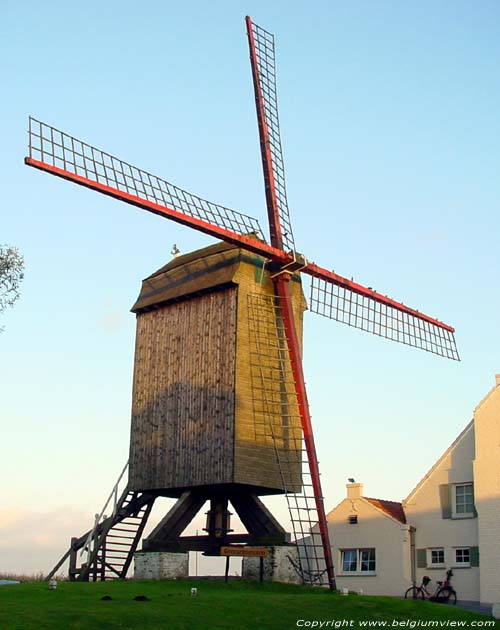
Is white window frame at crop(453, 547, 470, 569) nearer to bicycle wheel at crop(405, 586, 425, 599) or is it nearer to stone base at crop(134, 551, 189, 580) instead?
bicycle wheel at crop(405, 586, 425, 599)

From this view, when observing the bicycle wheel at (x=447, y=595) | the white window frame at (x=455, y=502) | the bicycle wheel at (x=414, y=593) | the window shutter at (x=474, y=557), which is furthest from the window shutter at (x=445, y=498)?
the bicycle wheel at (x=414, y=593)

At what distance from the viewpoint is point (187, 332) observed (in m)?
35.0

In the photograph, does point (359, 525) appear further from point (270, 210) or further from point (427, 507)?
point (270, 210)

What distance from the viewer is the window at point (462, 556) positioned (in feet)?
116

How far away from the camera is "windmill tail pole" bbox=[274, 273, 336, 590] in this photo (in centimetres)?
3162

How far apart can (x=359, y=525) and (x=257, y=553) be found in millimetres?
8362

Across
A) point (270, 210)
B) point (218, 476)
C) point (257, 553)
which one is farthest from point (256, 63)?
point (257, 553)

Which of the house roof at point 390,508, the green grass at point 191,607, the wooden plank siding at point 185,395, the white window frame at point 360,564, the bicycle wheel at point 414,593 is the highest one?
the wooden plank siding at point 185,395

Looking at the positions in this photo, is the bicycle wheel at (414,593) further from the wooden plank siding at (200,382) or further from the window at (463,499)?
the wooden plank siding at (200,382)

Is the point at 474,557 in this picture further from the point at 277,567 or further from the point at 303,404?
the point at 303,404

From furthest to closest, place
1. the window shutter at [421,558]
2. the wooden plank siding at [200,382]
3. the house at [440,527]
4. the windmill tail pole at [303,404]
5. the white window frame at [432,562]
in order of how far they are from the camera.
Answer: the window shutter at [421,558] < the white window frame at [432,562] < the house at [440,527] < the wooden plank siding at [200,382] < the windmill tail pole at [303,404]

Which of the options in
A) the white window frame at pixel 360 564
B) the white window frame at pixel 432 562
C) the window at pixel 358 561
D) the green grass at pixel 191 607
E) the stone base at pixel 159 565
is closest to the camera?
the green grass at pixel 191 607

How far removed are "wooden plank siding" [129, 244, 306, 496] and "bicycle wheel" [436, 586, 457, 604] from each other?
23.6ft

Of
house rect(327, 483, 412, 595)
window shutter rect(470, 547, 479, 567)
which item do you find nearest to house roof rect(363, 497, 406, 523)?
house rect(327, 483, 412, 595)
